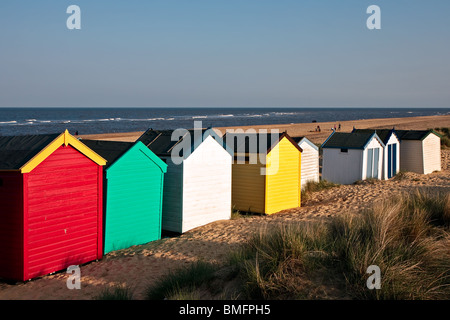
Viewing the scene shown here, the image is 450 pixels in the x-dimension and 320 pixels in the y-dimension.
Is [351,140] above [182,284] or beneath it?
above

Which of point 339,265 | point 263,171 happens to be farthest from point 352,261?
point 263,171

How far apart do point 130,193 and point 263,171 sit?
4.69m

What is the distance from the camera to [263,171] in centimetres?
1277

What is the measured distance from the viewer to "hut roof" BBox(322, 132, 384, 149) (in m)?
18.0

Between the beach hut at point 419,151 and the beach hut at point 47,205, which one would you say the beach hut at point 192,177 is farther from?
the beach hut at point 419,151

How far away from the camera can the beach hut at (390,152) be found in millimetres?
19500

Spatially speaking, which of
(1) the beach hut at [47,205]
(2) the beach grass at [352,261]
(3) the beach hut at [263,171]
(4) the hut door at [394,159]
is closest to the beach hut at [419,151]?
(4) the hut door at [394,159]

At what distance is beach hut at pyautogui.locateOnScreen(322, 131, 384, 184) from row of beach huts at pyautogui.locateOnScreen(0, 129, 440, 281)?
11.9 feet

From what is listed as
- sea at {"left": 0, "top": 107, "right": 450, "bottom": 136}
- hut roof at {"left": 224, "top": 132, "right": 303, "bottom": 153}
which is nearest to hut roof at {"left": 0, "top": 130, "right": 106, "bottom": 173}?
hut roof at {"left": 224, "top": 132, "right": 303, "bottom": 153}

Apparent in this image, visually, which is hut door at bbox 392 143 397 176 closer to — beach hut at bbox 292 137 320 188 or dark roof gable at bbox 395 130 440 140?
dark roof gable at bbox 395 130 440 140

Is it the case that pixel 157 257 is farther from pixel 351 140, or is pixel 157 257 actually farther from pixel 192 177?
pixel 351 140
